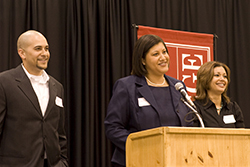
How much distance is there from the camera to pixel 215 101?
366cm

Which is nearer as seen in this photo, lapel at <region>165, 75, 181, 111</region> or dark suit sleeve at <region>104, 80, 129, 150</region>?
dark suit sleeve at <region>104, 80, 129, 150</region>

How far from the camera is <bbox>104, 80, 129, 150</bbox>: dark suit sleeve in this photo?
2469 mm

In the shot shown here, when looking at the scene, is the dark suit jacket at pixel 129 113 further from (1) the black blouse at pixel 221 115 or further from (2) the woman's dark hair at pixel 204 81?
(2) the woman's dark hair at pixel 204 81

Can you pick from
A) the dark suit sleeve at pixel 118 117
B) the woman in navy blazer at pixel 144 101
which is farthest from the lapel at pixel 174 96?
the dark suit sleeve at pixel 118 117

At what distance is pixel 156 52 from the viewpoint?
2.79 m

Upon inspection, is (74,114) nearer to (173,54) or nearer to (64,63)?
(64,63)

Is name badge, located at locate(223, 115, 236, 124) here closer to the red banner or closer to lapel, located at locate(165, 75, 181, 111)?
lapel, located at locate(165, 75, 181, 111)

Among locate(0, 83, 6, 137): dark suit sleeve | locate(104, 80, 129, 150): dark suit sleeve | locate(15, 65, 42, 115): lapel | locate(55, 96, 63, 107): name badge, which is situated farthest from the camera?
locate(55, 96, 63, 107): name badge

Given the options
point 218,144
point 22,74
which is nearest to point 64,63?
point 22,74

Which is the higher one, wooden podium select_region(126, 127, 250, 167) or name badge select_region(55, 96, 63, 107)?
name badge select_region(55, 96, 63, 107)

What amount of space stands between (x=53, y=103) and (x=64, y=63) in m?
1.37

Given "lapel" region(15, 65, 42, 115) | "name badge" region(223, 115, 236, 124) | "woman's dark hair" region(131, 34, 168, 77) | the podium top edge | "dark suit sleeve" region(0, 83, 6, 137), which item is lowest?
"name badge" region(223, 115, 236, 124)

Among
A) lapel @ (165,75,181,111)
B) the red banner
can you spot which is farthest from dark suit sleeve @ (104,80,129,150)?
the red banner

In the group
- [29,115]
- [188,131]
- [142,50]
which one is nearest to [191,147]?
[188,131]
